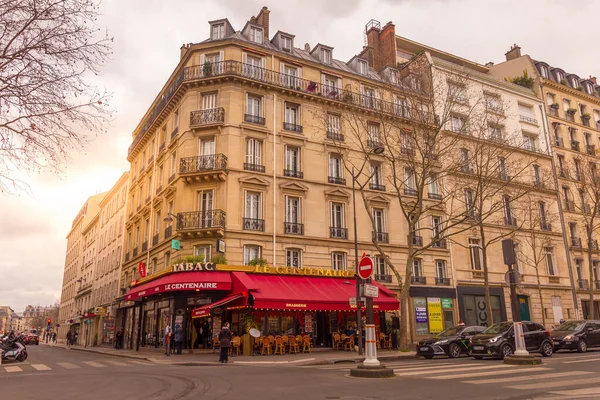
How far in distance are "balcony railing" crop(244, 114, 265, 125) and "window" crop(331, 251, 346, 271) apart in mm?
8152

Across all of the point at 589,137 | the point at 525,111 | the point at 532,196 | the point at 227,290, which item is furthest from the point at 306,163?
the point at 589,137

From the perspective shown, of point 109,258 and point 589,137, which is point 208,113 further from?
point 589,137

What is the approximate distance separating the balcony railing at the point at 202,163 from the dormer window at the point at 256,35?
8.35m

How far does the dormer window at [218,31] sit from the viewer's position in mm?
26422

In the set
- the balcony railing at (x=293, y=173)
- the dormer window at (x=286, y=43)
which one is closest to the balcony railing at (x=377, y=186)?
the balcony railing at (x=293, y=173)

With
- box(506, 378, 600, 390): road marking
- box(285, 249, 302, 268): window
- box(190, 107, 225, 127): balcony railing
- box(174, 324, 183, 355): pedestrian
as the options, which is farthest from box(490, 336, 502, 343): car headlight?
box(190, 107, 225, 127): balcony railing

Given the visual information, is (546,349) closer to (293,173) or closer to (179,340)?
(293,173)

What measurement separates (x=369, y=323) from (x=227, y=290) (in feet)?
35.7

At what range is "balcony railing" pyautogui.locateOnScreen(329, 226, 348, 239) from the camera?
81.1 feet

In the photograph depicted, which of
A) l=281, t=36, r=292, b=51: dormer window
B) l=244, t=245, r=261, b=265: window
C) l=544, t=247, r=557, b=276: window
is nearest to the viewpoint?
l=244, t=245, r=261, b=265: window

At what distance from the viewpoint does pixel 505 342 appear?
15250 millimetres

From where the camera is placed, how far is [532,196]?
1297 inches

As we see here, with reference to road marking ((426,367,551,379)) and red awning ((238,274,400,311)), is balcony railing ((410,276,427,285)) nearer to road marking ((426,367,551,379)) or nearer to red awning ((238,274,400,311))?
red awning ((238,274,400,311))

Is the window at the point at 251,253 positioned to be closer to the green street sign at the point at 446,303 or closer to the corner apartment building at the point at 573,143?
the green street sign at the point at 446,303
